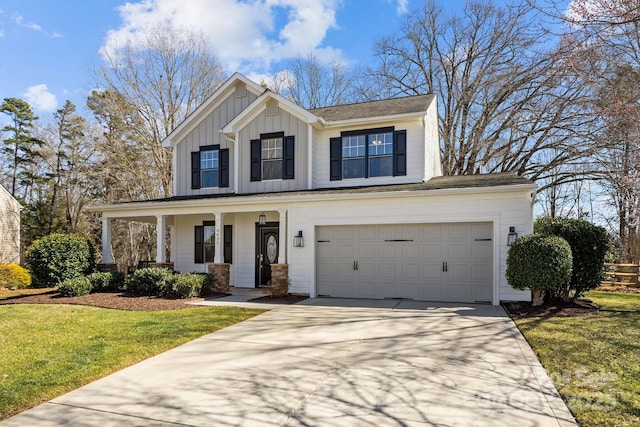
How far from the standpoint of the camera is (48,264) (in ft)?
46.4

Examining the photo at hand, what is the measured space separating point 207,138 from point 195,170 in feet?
4.40

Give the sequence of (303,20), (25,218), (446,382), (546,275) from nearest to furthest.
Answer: (446,382)
(546,275)
(303,20)
(25,218)

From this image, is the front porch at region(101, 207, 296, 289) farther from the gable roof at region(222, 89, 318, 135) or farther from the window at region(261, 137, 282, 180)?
the gable roof at region(222, 89, 318, 135)

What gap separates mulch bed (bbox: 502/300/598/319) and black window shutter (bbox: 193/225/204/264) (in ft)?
35.4

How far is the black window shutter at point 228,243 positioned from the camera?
1523cm

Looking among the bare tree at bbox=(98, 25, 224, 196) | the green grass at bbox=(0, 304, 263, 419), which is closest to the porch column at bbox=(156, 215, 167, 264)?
the green grass at bbox=(0, 304, 263, 419)

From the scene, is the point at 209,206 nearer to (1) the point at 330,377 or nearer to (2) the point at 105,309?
(2) the point at 105,309

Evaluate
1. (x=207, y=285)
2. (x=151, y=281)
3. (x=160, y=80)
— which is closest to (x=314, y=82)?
(x=160, y=80)

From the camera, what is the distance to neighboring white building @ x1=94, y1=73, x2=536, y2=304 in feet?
35.5

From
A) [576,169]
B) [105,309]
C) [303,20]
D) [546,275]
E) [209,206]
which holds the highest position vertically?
[303,20]

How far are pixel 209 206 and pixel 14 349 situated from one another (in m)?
7.77

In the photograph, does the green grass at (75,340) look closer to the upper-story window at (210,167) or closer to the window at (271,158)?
the window at (271,158)

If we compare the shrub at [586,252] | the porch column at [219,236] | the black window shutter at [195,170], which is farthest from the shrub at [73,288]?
the shrub at [586,252]

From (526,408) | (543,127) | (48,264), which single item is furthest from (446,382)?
(543,127)
